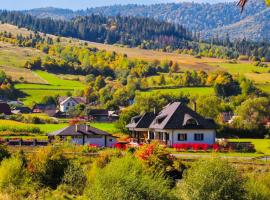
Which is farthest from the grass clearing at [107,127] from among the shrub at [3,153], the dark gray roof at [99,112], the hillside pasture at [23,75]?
the hillside pasture at [23,75]

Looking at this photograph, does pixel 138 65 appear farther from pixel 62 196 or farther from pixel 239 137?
pixel 62 196

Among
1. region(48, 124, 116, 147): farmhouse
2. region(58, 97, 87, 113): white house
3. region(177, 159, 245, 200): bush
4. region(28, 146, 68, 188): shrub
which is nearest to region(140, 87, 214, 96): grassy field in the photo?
region(58, 97, 87, 113): white house

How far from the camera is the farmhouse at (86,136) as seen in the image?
211 feet

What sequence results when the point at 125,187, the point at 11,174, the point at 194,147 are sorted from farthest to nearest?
the point at 194,147 < the point at 11,174 < the point at 125,187

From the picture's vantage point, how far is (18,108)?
428ft

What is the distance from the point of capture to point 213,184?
33.3 metres

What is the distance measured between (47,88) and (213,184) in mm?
125612

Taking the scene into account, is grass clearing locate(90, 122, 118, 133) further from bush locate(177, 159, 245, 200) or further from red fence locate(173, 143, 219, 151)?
bush locate(177, 159, 245, 200)

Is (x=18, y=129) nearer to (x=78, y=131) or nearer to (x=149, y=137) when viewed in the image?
(x=78, y=131)

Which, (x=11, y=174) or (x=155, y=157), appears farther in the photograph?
(x=155, y=157)

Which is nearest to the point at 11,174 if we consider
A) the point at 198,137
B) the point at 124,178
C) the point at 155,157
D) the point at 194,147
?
the point at 155,157

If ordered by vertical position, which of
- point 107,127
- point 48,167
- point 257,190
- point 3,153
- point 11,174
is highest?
point 257,190

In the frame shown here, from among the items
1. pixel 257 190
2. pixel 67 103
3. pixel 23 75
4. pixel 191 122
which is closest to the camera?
pixel 257 190

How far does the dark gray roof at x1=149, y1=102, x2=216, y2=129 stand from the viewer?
6612cm
